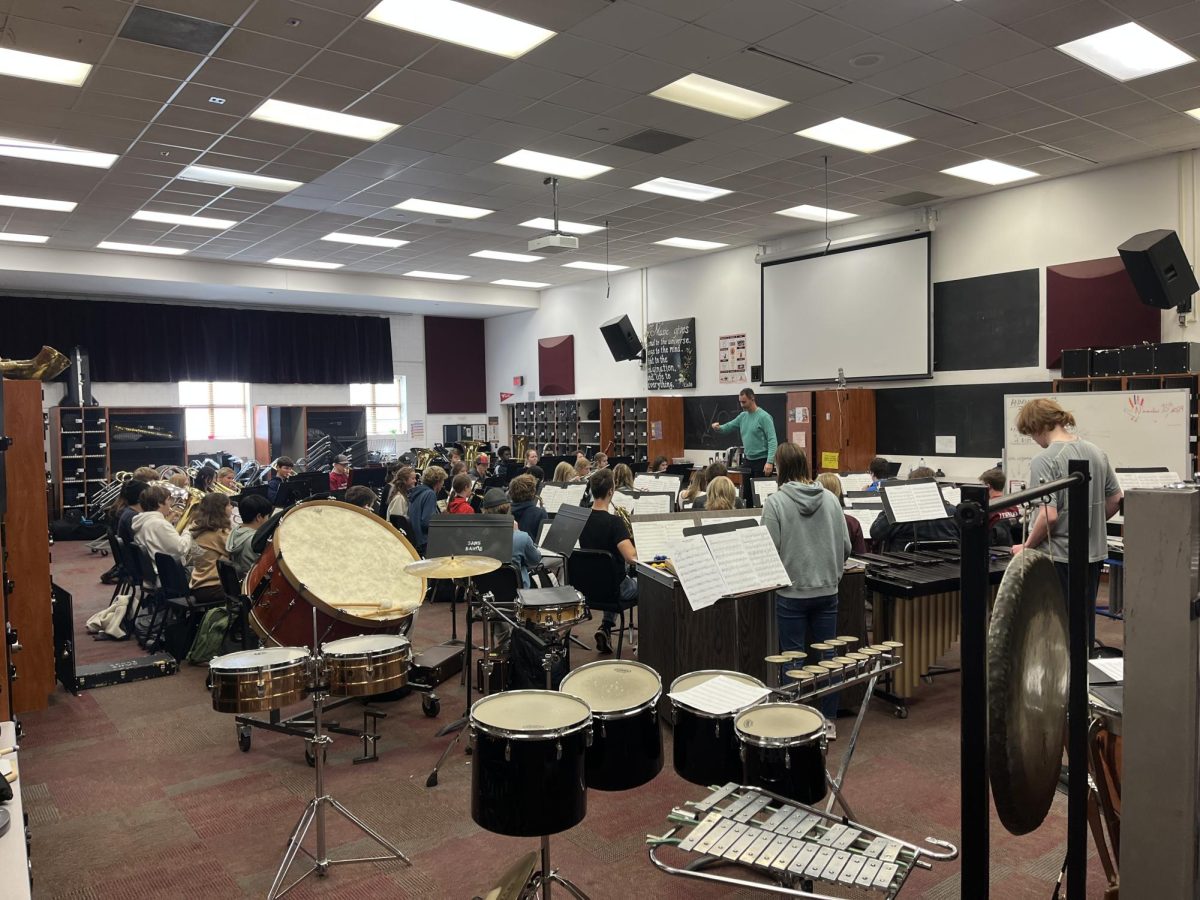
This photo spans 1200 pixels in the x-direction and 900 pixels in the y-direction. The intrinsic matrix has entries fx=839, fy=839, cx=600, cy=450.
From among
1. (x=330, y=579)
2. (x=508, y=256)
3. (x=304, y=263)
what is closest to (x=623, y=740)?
(x=330, y=579)

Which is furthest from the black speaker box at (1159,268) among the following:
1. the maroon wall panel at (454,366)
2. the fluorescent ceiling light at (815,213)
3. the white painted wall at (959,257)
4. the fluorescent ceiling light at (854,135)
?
the maroon wall panel at (454,366)

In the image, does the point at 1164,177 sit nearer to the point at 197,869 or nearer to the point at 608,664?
the point at 608,664

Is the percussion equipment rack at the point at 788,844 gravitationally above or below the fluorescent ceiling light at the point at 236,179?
below

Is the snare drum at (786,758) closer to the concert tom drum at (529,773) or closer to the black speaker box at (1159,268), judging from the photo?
the concert tom drum at (529,773)

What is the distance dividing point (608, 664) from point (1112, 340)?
7664 mm

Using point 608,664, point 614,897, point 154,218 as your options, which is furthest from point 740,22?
point 154,218

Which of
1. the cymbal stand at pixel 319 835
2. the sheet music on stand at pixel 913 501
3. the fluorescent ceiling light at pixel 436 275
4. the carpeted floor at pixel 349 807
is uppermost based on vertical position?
the fluorescent ceiling light at pixel 436 275

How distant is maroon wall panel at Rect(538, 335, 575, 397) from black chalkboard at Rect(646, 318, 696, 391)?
7.08ft

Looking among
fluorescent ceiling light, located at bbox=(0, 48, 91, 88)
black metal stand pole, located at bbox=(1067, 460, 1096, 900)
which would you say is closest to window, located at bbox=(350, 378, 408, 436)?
fluorescent ceiling light, located at bbox=(0, 48, 91, 88)

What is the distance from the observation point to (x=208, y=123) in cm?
684

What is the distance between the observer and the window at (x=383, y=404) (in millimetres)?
17359

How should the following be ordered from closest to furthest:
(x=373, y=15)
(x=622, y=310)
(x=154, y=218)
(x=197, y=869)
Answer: (x=197, y=869) < (x=373, y=15) < (x=154, y=218) < (x=622, y=310)

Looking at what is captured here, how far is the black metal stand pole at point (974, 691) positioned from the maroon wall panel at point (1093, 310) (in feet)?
26.4

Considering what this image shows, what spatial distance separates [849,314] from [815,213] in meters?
1.36
